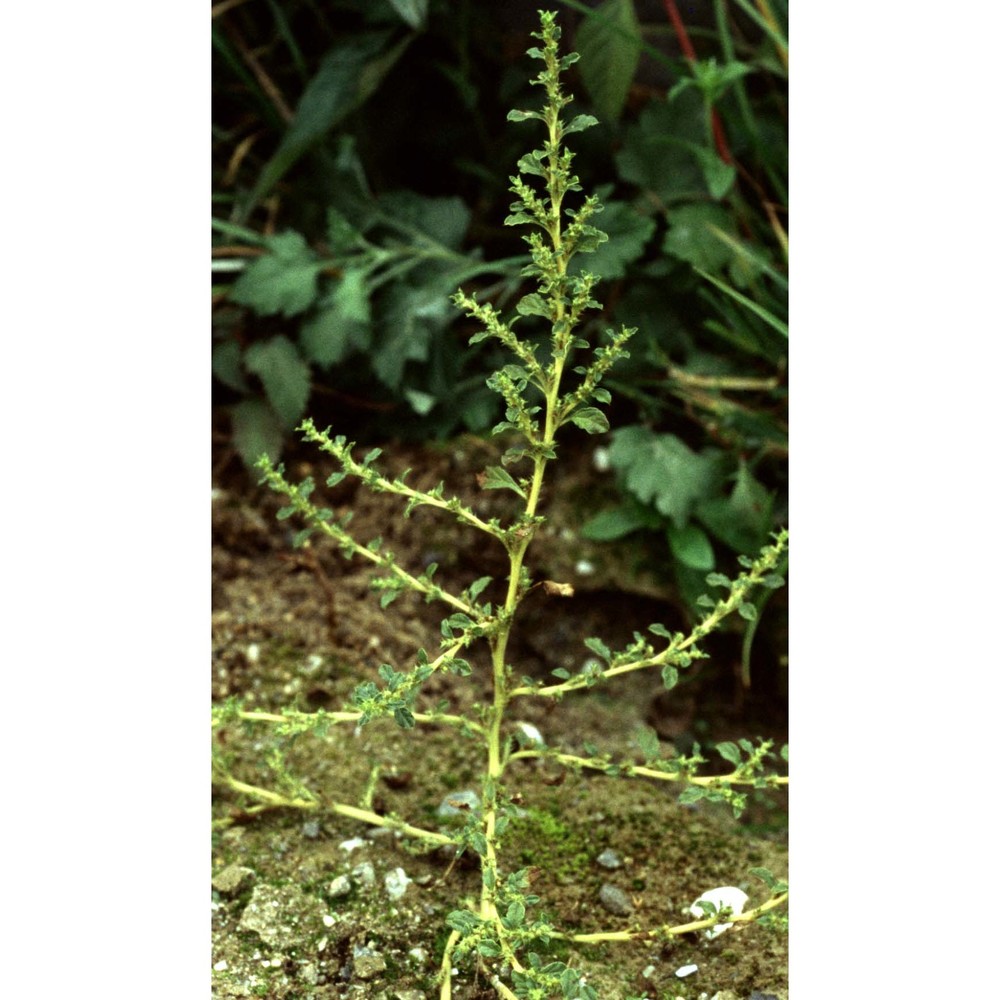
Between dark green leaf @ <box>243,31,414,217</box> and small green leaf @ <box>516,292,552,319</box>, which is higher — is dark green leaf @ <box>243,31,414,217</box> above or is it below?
above

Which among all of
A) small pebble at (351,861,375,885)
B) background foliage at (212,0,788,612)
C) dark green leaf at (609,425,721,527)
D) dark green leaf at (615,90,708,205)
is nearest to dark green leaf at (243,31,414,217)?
background foliage at (212,0,788,612)

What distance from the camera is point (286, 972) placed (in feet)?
3.16

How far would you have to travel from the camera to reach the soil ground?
977 mm

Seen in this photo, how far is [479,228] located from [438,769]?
84 centimetres

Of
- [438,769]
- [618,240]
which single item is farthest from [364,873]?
[618,240]

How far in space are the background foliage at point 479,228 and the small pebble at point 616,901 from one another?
428 mm

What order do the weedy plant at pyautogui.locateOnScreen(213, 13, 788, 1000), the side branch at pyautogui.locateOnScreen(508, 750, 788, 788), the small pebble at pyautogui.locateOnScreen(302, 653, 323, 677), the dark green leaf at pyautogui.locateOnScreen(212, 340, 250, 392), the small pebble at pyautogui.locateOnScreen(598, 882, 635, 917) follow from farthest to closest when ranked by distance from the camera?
the dark green leaf at pyautogui.locateOnScreen(212, 340, 250, 392)
the small pebble at pyautogui.locateOnScreen(302, 653, 323, 677)
the small pebble at pyautogui.locateOnScreen(598, 882, 635, 917)
the side branch at pyautogui.locateOnScreen(508, 750, 788, 788)
the weedy plant at pyautogui.locateOnScreen(213, 13, 788, 1000)

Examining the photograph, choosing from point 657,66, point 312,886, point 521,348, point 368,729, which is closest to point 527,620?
point 368,729

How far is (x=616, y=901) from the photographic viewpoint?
103 centimetres

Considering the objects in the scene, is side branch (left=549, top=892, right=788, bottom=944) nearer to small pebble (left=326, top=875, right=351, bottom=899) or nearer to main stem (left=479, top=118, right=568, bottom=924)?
main stem (left=479, top=118, right=568, bottom=924)

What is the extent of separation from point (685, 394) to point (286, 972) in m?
0.84

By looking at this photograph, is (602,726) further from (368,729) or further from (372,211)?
(372,211)

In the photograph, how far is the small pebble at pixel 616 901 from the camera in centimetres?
103

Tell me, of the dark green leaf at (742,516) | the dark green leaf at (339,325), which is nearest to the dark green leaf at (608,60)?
the dark green leaf at (339,325)
